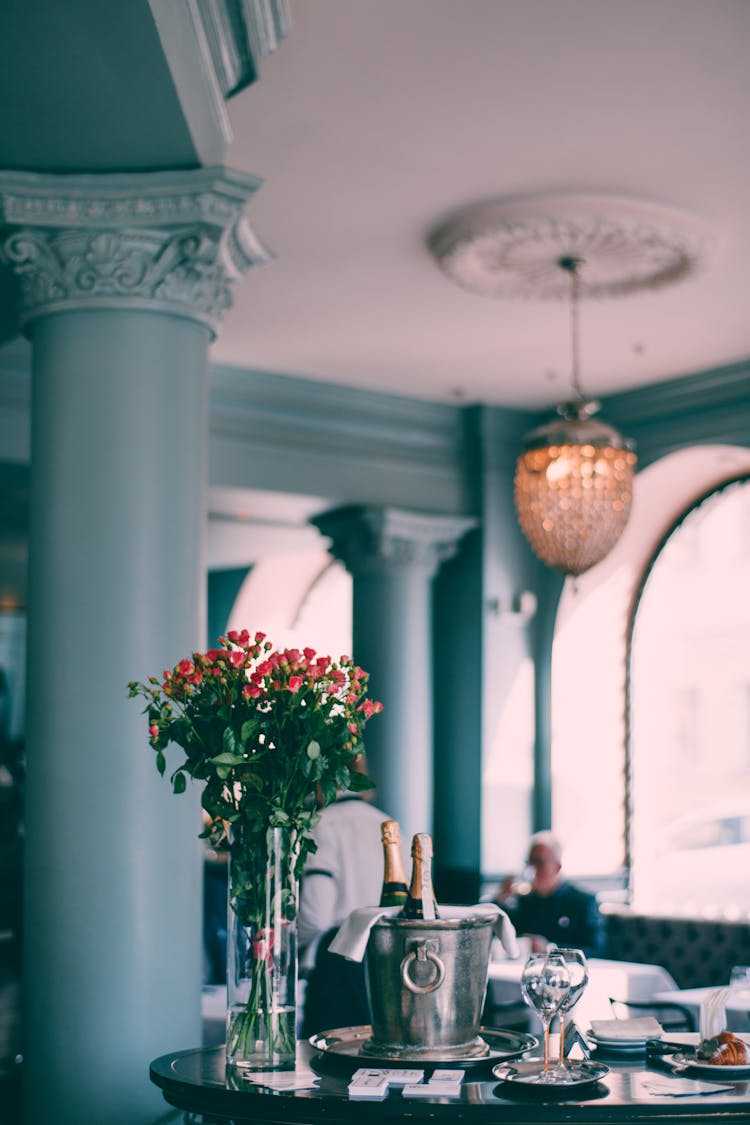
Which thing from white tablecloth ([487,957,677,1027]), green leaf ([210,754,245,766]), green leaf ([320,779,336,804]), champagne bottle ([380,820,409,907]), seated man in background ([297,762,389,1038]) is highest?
green leaf ([210,754,245,766])

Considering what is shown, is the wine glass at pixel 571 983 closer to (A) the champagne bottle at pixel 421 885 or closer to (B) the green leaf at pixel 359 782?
(A) the champagne bottle at pixel 421 885

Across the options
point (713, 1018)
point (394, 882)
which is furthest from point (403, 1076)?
point (713, 1018)

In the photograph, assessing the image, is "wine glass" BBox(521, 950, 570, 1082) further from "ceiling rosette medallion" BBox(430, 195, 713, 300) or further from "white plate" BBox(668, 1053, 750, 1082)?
"ceiling rosette medallion" BBox(430, 195, 713, 300)

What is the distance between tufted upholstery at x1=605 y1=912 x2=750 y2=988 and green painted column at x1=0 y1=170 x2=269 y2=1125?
3405 millimetres

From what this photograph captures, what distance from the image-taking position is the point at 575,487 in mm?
5660

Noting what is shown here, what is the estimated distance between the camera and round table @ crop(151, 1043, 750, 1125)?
236 centimetres

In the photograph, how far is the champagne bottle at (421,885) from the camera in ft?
8.88

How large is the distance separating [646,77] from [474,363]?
3659 millimetres

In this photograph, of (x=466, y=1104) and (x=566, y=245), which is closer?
(x=466, y=1104)

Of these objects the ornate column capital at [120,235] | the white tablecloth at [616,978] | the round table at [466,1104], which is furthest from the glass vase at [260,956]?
the white tablecloth at [616,978]

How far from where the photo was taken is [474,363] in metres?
8.07

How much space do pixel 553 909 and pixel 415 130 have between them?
3623mm

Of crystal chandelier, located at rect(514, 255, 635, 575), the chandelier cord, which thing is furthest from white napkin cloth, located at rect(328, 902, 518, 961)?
the chandelier cord

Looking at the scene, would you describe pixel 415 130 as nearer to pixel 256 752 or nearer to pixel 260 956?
pixel 256 752
